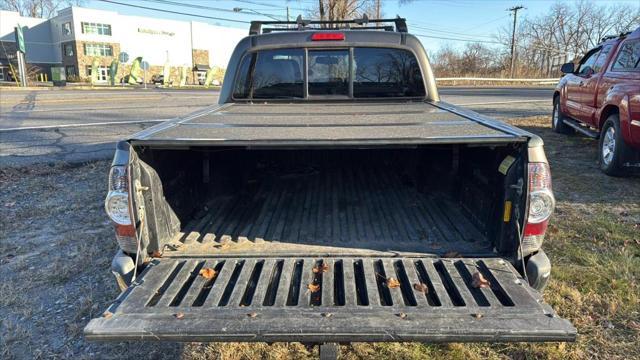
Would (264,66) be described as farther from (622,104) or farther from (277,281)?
(622,104)

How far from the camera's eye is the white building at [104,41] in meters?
58.6

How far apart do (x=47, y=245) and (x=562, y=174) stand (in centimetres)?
701

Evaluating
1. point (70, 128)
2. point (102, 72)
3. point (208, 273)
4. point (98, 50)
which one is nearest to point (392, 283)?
point (208, 273)

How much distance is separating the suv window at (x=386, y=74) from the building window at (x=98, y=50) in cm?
6517

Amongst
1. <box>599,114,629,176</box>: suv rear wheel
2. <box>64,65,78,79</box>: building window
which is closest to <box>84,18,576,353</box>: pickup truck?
<box>599,114,629,176</box>: suv rear wheel

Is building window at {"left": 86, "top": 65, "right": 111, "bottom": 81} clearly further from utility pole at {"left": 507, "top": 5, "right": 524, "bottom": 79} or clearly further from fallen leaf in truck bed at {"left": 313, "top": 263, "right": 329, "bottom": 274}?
fallen leaf in truck bed at {"left": 313, "top": 263, "right": 329, "bottom": 274}

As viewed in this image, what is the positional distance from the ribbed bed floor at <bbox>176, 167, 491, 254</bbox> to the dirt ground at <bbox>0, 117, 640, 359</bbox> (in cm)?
69

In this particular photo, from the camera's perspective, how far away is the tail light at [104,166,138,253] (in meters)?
2.32

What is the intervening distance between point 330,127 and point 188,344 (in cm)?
175

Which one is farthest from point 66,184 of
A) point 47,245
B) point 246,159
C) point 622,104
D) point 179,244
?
A: point 622,104

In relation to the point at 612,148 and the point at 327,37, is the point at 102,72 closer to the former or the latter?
the point at 327,37

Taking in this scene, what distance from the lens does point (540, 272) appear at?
2340 millimetres

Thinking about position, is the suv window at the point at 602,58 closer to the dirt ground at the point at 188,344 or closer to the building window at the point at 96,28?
the dirt ground at the point at 188,344

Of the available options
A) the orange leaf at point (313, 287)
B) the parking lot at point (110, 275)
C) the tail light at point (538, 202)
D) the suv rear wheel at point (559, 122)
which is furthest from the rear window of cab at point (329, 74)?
the suv rear wheel at point (559, 122)
